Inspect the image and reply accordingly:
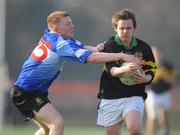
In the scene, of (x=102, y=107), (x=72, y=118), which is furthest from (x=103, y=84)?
(x=72, y=118)

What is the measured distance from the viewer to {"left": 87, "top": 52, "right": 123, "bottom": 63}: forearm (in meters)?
12.6

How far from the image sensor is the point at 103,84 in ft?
43.7

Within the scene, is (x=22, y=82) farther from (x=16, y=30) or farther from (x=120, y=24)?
(x=16, y=30)

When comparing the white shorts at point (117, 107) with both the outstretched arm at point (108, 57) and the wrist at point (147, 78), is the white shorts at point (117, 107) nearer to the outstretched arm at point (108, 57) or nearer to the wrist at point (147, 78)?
the wrist at point (147, 78)

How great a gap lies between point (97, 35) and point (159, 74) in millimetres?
11787

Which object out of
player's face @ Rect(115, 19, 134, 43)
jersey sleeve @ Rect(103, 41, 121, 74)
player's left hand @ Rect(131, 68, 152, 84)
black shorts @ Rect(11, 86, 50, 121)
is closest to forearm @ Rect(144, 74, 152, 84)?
player's left hand @ Rect(131, 68, 152, 84)

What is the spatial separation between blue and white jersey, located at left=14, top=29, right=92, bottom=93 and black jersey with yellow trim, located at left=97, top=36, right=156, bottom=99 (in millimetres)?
473

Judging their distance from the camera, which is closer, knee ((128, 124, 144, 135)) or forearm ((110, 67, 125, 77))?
forearm ((110, 67, 125, 77))

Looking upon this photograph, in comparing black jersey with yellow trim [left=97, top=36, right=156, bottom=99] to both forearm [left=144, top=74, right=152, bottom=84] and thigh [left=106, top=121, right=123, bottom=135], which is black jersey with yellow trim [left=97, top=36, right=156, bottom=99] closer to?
forearm [left=144, top=74, right=152, bottom=84]

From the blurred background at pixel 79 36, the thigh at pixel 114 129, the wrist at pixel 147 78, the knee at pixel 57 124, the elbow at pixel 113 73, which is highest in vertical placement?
the elbow at pixel 113 73

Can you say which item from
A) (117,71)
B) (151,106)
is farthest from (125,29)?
(151,106)

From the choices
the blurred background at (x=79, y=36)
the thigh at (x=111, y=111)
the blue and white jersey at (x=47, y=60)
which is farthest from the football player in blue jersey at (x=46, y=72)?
the blurred background at (x=79, y=36)

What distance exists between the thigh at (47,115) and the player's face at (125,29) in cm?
138

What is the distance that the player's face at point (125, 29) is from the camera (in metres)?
12.9
